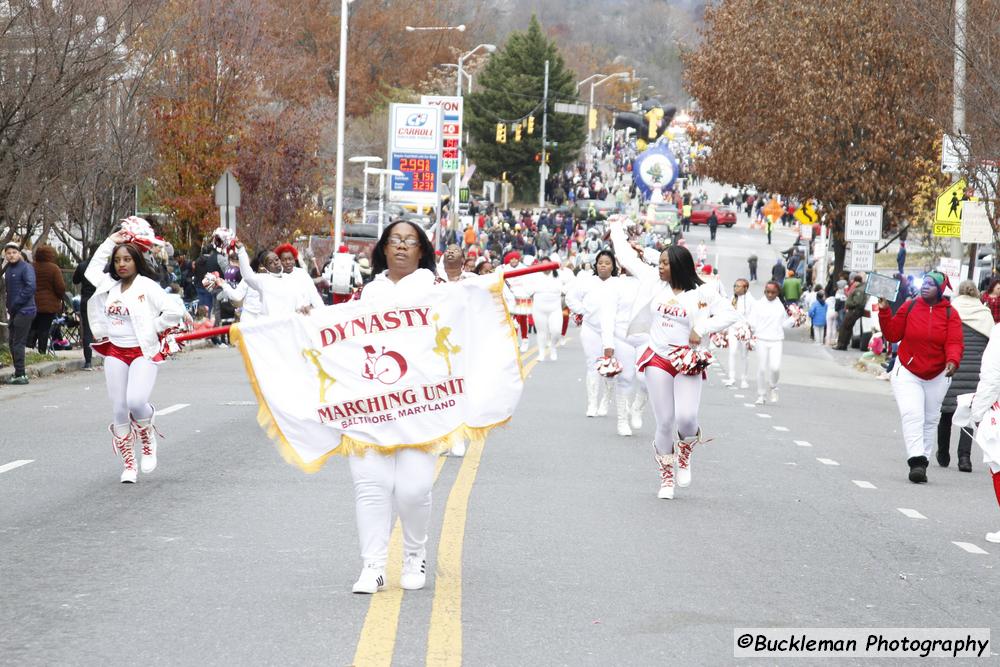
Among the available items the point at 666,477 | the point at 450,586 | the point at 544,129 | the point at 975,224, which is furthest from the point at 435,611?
the point at 544,129

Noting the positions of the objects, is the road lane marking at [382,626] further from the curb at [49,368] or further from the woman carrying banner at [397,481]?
the curb at [49,368]

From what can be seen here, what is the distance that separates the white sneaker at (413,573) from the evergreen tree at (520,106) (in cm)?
9522

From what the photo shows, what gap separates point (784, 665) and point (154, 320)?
20.9 ft

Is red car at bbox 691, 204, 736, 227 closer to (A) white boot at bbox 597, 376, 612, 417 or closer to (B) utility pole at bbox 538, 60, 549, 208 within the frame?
(B) utility pole at bbox 538, 60, 549, 208

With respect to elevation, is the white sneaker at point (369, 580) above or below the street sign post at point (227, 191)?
below

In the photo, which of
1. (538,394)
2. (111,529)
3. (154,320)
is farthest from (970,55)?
(111,529)

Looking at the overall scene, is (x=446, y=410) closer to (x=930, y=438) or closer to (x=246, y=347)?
(x=246, y=347)

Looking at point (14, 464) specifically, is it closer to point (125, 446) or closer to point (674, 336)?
point (125, 446)

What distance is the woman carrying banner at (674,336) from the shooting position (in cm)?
1112

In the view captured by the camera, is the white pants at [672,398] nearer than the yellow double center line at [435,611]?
No

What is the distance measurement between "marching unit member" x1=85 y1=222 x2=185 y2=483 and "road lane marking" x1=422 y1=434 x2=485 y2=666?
96.6 inches

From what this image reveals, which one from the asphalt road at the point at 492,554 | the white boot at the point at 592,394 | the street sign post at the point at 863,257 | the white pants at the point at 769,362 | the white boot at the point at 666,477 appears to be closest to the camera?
the asphalt road at the point at 492,554

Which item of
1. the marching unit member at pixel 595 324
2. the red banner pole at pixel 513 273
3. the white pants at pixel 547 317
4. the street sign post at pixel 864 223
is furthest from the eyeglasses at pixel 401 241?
the street sign post at pixel 864 223

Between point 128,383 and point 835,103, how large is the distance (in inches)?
1294
